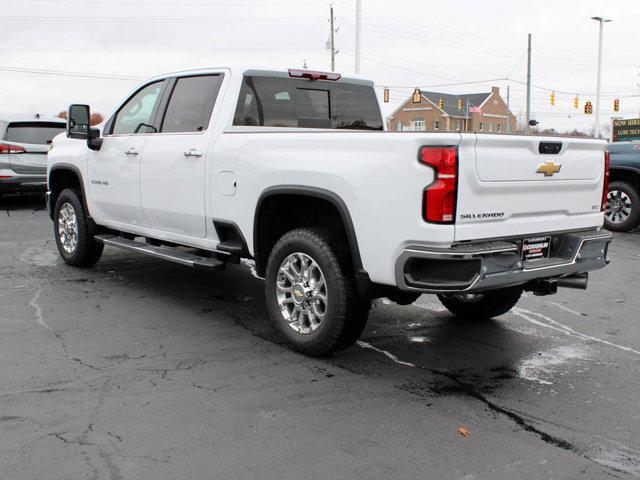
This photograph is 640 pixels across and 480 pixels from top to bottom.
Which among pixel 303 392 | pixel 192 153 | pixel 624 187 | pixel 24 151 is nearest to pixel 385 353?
pixel 303 392

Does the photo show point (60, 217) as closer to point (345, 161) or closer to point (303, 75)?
point (303, 75)

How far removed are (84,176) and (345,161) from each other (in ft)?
12.9

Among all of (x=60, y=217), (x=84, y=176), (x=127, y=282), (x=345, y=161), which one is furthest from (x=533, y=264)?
(x=60, y=217)

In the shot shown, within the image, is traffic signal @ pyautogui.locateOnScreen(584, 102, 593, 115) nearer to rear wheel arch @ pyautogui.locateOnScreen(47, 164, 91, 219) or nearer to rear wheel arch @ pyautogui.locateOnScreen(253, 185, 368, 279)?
rear wheel arch @ pyautogui.locateOnScreen(47, 164, 91, 219)

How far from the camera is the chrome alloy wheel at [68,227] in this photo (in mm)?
7559

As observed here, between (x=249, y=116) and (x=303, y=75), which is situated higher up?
(x=303, y=75)

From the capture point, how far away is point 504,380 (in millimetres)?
4348

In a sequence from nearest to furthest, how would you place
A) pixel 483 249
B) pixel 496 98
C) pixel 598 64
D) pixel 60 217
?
1. pixel 483 249
2. pixel 60 217
3. pixel 598 64
4. pixel 496 98

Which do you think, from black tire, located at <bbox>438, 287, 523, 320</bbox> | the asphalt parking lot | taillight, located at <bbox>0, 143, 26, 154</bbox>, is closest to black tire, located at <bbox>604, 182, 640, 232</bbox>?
the asphalt parking lot

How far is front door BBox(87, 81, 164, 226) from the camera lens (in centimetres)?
631

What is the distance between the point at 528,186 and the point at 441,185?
721 millimetres

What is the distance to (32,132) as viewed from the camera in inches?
520

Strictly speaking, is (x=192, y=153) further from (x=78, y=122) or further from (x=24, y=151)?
(x=24, y=151)

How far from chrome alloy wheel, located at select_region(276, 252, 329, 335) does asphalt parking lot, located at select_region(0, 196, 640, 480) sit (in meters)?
0.25
